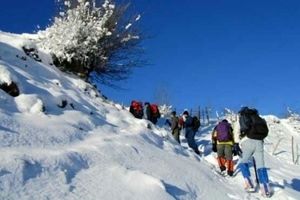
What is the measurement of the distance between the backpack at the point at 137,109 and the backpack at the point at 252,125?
25.2ft

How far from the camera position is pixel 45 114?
8109mm

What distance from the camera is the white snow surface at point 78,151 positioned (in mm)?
5508

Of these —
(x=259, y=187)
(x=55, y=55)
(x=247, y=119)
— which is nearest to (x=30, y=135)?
(x=247, y=119)

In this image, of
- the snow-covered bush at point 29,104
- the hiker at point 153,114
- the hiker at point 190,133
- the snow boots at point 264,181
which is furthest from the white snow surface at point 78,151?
the hiker at point 153,114

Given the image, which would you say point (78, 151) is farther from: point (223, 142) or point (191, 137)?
point (191, 137)

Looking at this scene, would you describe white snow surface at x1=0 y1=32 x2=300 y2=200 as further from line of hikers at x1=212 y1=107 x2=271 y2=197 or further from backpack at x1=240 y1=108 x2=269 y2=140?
backpack at x1=240 y1=108 x2=269 y2=140

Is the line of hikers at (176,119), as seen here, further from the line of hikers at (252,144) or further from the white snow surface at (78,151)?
the line of hikers at (252,144)

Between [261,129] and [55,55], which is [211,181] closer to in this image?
[261,129]

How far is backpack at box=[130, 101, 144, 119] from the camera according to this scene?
57.0ft

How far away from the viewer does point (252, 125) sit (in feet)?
32.3

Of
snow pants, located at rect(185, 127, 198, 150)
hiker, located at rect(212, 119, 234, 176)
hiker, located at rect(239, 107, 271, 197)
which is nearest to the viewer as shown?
hiker, located at rect(239, 107, 271, 197)

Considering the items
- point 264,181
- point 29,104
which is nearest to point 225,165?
point 264,181

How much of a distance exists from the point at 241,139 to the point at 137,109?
7.72 m

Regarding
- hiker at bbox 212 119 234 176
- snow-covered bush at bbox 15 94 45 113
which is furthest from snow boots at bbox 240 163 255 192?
snow-covered bush at bbox 15 94 45 113
